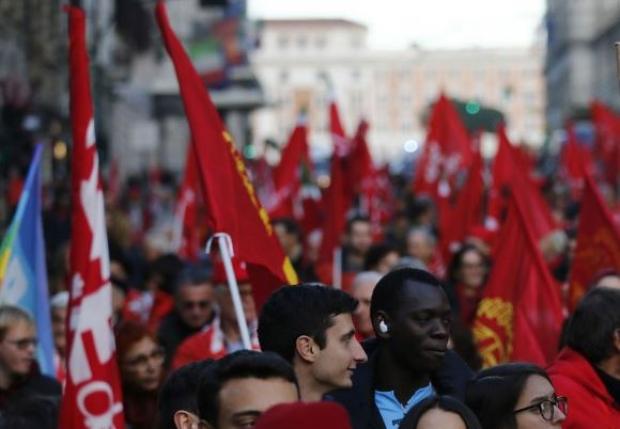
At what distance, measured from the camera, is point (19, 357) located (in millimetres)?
7395

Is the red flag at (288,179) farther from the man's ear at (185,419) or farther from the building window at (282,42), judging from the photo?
the building window at (282,42)

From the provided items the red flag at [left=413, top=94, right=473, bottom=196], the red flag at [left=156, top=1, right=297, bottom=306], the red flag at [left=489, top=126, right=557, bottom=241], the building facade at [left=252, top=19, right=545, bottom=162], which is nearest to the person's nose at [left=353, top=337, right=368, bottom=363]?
the red flag at [left=156, top=1, right=297, bottom=306]

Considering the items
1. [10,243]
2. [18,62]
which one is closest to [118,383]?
[10,243]

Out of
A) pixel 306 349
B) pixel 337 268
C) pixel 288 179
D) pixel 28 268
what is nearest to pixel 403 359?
pixel 306 349

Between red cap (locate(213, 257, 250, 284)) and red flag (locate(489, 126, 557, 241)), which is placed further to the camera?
red flag (locate(489, 126, 557, 241))

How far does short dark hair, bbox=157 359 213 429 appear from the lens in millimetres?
5482

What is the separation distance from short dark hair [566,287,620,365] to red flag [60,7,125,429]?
1456 mm

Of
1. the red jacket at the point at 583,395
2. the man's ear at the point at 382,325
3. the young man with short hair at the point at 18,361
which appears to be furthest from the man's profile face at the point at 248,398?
the young man with short hair at the point at 18,361

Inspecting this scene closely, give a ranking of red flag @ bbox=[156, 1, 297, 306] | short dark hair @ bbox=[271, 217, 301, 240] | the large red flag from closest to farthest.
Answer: red flag @ bbox=[156, 1, 297, 306] < the large red flag < short dark hair @ bbox=[271, 217, 301, 240]

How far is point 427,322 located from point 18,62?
945 inches

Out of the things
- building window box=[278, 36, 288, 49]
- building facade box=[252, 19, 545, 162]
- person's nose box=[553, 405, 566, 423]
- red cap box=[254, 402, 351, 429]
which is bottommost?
building facade box=[252, 19, 545, 162]

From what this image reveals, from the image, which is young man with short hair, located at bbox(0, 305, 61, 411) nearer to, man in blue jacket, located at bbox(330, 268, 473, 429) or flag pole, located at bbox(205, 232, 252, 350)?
flag pole, located at bbox(205, 232, 252, 350)

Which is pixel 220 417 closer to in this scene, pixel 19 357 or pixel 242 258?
pixel 242 258

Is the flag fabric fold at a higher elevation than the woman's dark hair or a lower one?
lower
